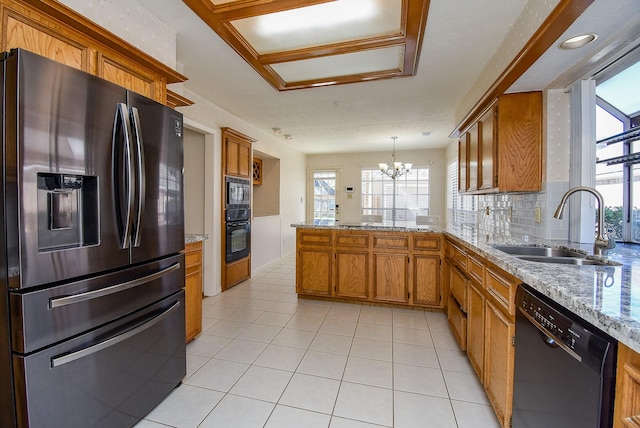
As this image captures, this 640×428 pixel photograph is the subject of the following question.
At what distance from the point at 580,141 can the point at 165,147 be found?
8.92 feet

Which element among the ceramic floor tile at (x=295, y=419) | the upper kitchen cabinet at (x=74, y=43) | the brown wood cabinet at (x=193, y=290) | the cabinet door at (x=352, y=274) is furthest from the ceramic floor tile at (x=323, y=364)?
the upper kitchen cabinet at (x=74, y=43)

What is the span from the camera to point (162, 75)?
6.59ft

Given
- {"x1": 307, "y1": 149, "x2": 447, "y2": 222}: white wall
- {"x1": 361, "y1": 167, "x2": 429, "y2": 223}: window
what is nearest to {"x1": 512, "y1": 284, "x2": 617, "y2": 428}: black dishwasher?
{"x1": 307, "y1": 149, "x2": 447, "y2": 222}: white wall

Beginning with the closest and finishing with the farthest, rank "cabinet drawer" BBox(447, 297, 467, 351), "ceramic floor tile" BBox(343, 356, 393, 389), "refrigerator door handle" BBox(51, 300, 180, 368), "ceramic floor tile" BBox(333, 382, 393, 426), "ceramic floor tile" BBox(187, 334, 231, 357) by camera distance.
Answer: "refrigerator door handle" BBox(51, 300, 180, 368) → "ceramic floor tile" BBox(333, 382, 393, 426) → "ceramic floor tile" BBox(343, 356, 393, 389) → "cabinet drawer" BBox(447, 297, 467, 351) → "ceramic floor tile" BBox(187, 334, 231, 357)

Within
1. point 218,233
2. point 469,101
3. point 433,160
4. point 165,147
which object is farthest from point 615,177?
point 433,160

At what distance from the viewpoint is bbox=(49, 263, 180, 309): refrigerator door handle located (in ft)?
3.86

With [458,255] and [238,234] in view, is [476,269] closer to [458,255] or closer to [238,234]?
[458,255]

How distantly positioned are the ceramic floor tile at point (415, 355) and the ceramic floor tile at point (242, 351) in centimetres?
108

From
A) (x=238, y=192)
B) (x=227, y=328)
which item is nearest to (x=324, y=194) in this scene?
(x=238, y=192)

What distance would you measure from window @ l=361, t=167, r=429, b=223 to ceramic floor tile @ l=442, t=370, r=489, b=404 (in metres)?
5.17

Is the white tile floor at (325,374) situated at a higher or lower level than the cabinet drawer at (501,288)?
lower

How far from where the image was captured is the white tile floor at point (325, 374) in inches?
64.7

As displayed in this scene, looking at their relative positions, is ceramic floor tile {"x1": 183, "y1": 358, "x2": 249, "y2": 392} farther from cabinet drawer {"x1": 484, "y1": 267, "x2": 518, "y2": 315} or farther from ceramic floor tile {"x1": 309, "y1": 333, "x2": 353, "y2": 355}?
cabinet drawer {"x1": 484, "y1": 267, "x2": 518, "y2": 315}

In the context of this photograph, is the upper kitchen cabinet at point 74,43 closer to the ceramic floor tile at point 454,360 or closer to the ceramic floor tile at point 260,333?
the ceramic floor tile at point 260,333
